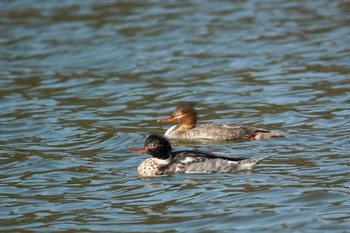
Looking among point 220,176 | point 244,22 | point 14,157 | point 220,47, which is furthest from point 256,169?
point 244,22

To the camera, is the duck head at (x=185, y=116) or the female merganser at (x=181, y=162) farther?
the duck head at (x=185, y=116)

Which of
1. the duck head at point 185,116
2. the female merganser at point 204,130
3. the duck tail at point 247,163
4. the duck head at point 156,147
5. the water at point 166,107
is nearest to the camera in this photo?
the water at point 166,107

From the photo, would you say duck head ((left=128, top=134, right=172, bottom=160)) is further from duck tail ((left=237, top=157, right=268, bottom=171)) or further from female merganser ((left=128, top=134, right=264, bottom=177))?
duck tail ((left=237, top=157, right=268, bottom=171))

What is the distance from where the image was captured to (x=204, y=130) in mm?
15492

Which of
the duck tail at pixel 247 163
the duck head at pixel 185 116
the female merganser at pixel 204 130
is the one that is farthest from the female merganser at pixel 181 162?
the duck head at pixel 185 116

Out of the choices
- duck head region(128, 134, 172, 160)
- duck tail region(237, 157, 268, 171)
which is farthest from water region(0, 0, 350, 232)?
duck head region(128, 134, 172, 160)

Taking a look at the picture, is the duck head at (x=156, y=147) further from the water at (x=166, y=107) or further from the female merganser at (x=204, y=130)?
the female merganser at (x=204, y=130)

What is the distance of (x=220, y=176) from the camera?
493 inches

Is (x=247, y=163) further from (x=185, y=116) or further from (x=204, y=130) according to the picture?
(x=185, y=116)

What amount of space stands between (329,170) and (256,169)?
38.7 inches

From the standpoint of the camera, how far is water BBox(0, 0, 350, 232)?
11000mm

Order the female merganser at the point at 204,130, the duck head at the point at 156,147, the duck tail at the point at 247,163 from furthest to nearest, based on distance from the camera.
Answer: the female merganser at the point at 204,130, the duck head at the point at 156,147, the duck tail at the point at 247,163

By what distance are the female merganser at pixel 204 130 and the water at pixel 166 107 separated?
0.21m

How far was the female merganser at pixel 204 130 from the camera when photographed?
585 inches
